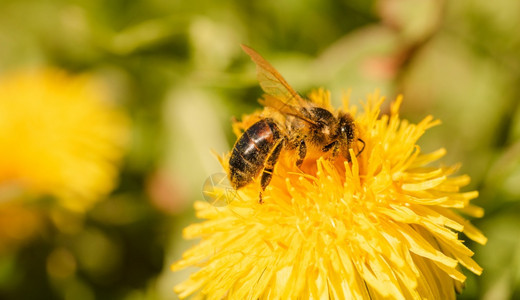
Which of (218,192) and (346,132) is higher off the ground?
(346,132)

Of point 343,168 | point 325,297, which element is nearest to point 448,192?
point 343,168

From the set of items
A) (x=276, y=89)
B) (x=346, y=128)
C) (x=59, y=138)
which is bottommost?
(x=59, y=138)

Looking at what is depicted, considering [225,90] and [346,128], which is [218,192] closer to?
[346,128]

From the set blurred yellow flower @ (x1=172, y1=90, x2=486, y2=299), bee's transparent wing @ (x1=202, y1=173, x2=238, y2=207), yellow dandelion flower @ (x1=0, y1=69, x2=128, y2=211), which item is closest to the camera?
blurred yellow flower @ (x1=172, y1=90, x2=486, y2=299)

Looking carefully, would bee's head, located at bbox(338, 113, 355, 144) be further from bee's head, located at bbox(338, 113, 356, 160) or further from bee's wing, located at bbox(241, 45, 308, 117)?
bee's wing, located at bbox(241, 45, 308, 117)

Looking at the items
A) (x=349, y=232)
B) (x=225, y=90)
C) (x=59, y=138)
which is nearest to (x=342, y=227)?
(x=349, y=232)

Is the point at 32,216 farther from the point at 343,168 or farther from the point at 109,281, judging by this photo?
the point at 343,168

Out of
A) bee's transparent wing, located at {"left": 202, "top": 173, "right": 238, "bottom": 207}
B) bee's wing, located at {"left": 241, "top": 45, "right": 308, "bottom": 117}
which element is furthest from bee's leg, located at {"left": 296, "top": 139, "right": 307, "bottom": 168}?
bee's transparent wing, located at {"left": 202, "top": 173, "right": 238, "bottom": 207}
